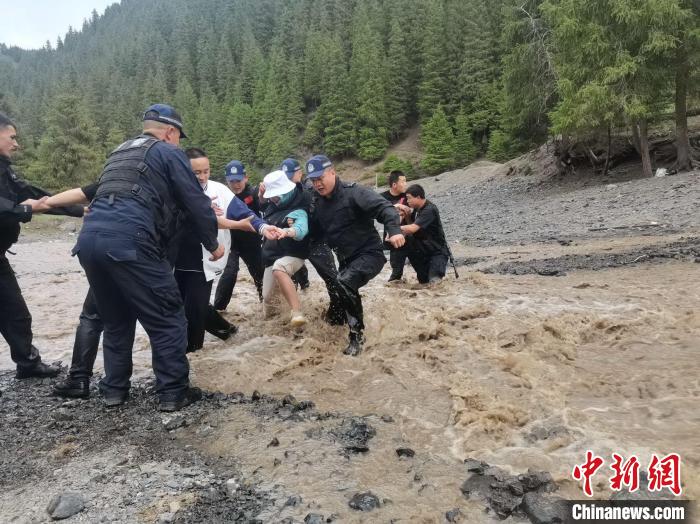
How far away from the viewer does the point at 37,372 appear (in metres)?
5.62

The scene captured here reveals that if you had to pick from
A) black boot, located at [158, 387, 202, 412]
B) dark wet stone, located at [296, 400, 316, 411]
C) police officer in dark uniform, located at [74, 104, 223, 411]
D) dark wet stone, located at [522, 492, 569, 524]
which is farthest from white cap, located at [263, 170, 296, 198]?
dark wet stone, located at [522, 492, 569, 524]

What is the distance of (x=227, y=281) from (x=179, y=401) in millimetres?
3631

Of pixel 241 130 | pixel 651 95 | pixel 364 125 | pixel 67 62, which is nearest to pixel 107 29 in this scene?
pixel 67 62

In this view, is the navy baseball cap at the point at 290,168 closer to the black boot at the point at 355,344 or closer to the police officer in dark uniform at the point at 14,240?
the black boot at the point at 355,344

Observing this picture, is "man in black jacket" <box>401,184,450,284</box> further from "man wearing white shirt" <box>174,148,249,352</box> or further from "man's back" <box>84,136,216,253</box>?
"man's back" <box>84,136,216,253</box>

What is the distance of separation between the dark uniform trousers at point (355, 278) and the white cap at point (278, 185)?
1.20 metres

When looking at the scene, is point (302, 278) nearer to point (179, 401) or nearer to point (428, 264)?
point (428, 264)

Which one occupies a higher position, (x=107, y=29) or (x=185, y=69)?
(x=107, y=29)

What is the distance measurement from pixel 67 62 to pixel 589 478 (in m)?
161

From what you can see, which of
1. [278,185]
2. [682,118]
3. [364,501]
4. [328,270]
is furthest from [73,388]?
[682,118]

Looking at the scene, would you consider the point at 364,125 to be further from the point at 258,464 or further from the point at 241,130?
the point at 258,464

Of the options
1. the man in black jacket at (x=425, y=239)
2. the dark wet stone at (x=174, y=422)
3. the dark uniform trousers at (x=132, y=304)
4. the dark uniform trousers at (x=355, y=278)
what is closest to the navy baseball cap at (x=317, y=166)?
the dark uniform trousers at (x=355, y=278)

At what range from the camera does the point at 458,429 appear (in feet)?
12.8

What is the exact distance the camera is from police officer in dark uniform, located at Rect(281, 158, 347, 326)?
20.3ft
